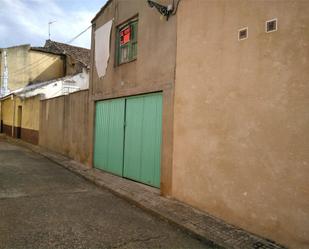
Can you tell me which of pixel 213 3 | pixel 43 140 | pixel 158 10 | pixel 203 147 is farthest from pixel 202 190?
pixel 43 140

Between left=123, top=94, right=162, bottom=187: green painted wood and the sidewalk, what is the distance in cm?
A: 32

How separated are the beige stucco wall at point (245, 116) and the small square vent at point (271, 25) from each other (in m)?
0.07

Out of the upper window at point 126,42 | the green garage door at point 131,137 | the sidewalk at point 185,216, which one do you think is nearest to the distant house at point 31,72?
the green garage door at point 131,137

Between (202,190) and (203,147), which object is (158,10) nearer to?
(203,147)

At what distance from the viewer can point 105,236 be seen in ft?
15.0

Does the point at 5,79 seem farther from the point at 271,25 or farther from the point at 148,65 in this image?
the point at 271,25

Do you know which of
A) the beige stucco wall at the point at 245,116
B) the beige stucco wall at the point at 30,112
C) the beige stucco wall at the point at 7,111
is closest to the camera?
the beige stucco wall at the point at 245,116

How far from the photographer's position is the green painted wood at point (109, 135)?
8711 millimetres

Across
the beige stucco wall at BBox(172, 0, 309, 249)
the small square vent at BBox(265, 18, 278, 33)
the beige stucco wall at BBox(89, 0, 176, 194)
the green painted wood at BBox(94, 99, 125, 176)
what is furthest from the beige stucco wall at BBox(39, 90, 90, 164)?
the small square vent at BBox(265, 18, 278, 33)

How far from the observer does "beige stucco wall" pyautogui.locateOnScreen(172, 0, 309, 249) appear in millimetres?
4043

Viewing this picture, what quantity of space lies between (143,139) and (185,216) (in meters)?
2.76

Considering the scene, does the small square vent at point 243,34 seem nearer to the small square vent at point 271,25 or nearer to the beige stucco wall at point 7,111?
the small square vent at point 271,25

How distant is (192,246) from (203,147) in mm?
1878

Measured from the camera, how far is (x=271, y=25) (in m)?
4.42
